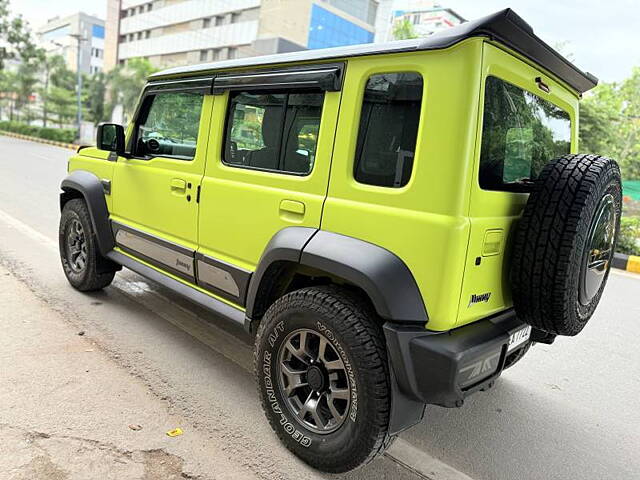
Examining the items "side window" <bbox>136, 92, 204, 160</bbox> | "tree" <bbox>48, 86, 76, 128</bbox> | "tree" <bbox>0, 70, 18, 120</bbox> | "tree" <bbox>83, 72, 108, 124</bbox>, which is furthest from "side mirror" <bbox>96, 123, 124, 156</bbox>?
"tree" <bbox>0, 70, 18, 120</bbox>

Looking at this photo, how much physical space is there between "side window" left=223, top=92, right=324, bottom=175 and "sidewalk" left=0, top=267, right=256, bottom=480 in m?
1.47

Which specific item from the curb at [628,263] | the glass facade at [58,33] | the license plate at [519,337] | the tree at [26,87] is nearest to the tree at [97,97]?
the tree at [26,87]

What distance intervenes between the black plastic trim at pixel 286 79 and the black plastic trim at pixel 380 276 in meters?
0.78

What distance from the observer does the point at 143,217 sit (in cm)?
360

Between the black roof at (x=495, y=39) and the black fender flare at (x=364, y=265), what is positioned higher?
the black roof at (x=495, y=39)

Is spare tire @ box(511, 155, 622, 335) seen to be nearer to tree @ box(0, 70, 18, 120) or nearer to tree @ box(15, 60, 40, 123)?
tree @ box(15, 60, 40, 123)

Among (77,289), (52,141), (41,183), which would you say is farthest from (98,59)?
(77,289)

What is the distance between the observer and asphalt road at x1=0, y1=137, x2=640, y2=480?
8.24 feet

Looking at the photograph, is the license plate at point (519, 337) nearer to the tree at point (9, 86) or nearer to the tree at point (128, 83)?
the tree at point (128, 83)

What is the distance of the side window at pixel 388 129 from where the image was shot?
2.08 meters

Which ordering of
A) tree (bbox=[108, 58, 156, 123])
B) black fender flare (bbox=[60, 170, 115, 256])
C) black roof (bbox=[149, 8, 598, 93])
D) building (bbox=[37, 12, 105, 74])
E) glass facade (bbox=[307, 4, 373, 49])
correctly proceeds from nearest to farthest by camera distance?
black roof (bbox=[149, 8, 598, 93]) → black fender flare (bbox=[60, 170, 115, 256]) → tree (bbox=[108, 58, 156, 123]) → glass facade (bbox=[307, 4, 373, 49]) → building (bbox=[37, 12, 105, 74])

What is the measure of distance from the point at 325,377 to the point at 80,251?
117 inches

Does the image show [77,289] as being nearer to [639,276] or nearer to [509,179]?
[509,179]

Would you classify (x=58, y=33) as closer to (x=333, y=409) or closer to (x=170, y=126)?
(x=170, y=126)
